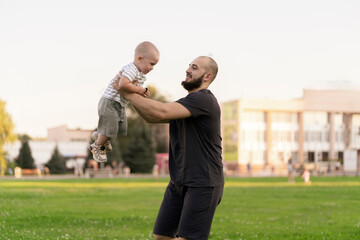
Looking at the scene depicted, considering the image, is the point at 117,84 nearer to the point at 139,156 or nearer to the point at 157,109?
the point at 157,109

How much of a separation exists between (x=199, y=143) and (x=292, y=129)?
93.4 m

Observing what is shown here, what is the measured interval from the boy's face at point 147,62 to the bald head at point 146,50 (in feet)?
0.06

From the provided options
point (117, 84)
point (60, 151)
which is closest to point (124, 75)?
point (117, 84)

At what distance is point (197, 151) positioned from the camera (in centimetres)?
615

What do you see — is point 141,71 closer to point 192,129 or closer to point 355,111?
point 192,129

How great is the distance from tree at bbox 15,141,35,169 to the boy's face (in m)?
76.1

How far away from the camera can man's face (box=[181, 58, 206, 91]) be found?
6.23m

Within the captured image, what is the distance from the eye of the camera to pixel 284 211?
68.4ft

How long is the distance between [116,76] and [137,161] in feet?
252

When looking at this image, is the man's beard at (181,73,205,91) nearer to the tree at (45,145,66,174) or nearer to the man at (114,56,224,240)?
the man at (114,56,224,240)

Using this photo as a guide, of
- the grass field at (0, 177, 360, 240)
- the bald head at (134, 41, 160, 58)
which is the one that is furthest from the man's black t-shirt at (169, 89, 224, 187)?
the grass field at (0, 177, 360, 240)

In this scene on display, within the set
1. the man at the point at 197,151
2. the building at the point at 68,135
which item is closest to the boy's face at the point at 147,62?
the man at the point at 197,151

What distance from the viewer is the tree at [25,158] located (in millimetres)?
79062

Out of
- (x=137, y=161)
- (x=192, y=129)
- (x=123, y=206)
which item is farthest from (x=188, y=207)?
(x=137, y=161)
